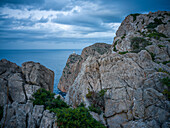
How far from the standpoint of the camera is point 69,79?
7281 cm

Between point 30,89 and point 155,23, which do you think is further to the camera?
point 155,23

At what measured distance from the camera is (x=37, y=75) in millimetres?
14039

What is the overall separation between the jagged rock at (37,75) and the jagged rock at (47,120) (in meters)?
5.13

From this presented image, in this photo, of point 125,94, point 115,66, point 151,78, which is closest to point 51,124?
point 125,94

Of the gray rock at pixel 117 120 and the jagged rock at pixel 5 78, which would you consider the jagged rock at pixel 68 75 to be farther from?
the gray rock at pixel 117 120

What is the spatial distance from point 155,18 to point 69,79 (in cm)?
5613

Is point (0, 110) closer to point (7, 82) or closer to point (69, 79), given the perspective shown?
point (7, 82)

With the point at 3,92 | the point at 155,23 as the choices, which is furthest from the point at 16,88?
the point at 155,23

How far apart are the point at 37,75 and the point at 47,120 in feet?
21.1

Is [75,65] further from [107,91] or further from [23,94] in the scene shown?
[23,94]

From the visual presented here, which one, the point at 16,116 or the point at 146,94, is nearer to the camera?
the point at 16,116

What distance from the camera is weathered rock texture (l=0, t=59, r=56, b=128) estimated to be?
9.37 m

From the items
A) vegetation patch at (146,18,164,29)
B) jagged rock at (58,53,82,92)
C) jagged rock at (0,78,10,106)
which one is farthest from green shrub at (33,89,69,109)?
jagged rock at (58,53,82,92)

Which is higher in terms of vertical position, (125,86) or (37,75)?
(37,75)
